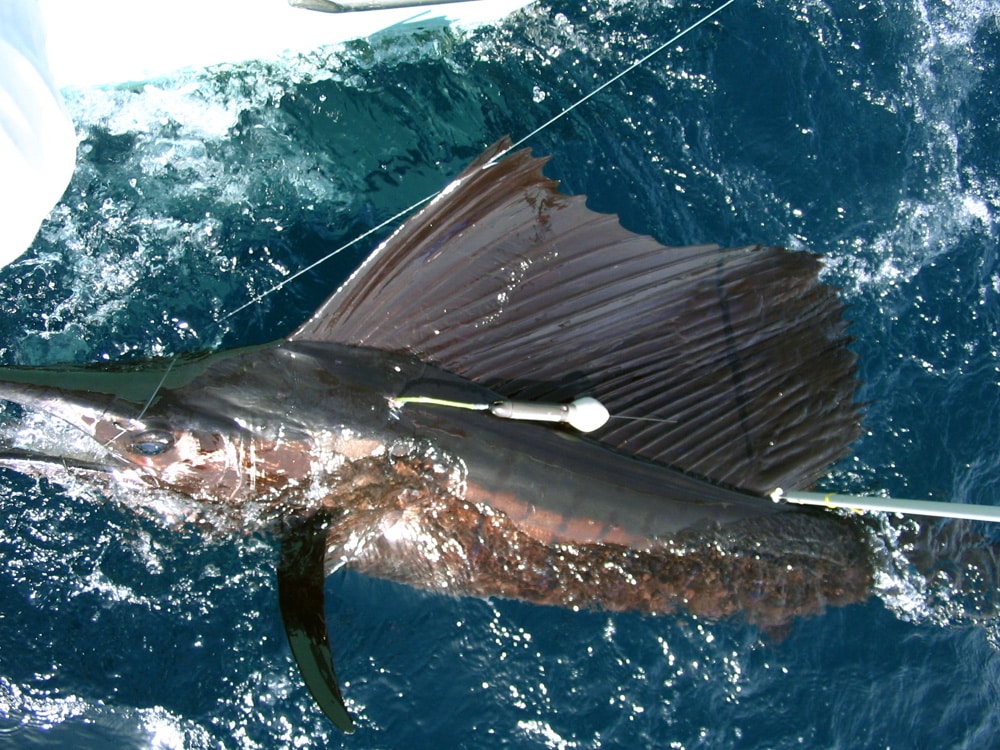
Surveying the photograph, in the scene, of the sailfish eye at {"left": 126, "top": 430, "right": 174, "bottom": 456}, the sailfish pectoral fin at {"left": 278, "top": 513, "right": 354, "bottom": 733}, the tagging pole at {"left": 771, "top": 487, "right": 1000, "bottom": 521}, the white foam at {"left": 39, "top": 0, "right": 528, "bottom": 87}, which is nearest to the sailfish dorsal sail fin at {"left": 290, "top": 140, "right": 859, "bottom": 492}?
the tagging pole at {"left": 771, "top": 487, "right": 1000, "bottom": 521}

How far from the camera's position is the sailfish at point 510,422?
2.62 meters

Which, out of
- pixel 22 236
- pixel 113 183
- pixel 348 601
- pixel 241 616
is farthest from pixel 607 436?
pixel 113 183

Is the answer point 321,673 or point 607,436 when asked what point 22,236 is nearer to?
point 321,673

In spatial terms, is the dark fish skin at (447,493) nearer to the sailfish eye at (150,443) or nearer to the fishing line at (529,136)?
the sailfish eye at (150,443)

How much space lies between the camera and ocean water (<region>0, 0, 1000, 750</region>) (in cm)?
309

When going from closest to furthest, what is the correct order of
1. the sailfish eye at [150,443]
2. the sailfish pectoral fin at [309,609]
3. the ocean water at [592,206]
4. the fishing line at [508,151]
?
the sailfish pectoral fin at [309,609], the sailfish eye at [150,443], the ocean water at [592,206], the fishing line at [508,151]

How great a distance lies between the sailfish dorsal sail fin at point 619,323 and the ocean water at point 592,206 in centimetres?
68

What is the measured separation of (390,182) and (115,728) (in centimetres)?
221

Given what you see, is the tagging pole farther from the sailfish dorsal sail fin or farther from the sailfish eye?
the sailfish eye

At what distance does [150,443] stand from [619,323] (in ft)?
4.67

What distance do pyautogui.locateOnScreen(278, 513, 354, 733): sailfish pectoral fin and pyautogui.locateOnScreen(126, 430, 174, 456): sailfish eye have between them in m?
0.46

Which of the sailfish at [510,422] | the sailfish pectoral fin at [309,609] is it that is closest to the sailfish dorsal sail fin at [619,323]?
the sailfish at [510,422]

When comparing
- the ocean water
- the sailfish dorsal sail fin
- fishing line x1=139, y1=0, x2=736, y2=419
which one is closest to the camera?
the sailfish dorsal sail fin

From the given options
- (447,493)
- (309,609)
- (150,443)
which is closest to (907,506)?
(447,493)
